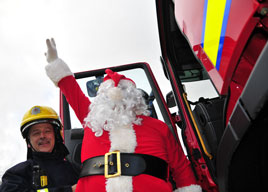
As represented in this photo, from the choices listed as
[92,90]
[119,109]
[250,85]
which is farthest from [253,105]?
[92,90]

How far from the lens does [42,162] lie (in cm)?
233

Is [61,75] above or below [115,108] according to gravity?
above

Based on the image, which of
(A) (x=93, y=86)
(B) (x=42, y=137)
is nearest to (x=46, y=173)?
(B) (x=42, y=137)

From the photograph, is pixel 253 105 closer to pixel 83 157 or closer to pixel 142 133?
pixel 142 133

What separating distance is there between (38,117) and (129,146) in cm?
124

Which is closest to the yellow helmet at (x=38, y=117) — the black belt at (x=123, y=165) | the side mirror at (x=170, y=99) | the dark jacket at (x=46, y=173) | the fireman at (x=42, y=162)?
the fireman at (x=42, y=162)

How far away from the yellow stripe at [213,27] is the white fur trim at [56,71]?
1.35 meters

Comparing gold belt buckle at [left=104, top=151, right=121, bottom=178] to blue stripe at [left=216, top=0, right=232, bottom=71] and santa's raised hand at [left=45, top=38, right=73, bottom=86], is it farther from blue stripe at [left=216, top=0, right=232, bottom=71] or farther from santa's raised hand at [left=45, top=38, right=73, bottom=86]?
blue stripe at [left=216, top=0, right=232, bottom=71]

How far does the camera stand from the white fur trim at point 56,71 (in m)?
2.05

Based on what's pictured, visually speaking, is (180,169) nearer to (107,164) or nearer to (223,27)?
(107,164)

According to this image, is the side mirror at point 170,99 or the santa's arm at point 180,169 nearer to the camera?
the santa's arm at point 180,169

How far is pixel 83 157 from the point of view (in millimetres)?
1964

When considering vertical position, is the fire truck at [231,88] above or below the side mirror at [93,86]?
below

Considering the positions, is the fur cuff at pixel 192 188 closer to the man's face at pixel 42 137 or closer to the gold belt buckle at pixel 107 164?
the gold belt buckle at pixel 107 164
